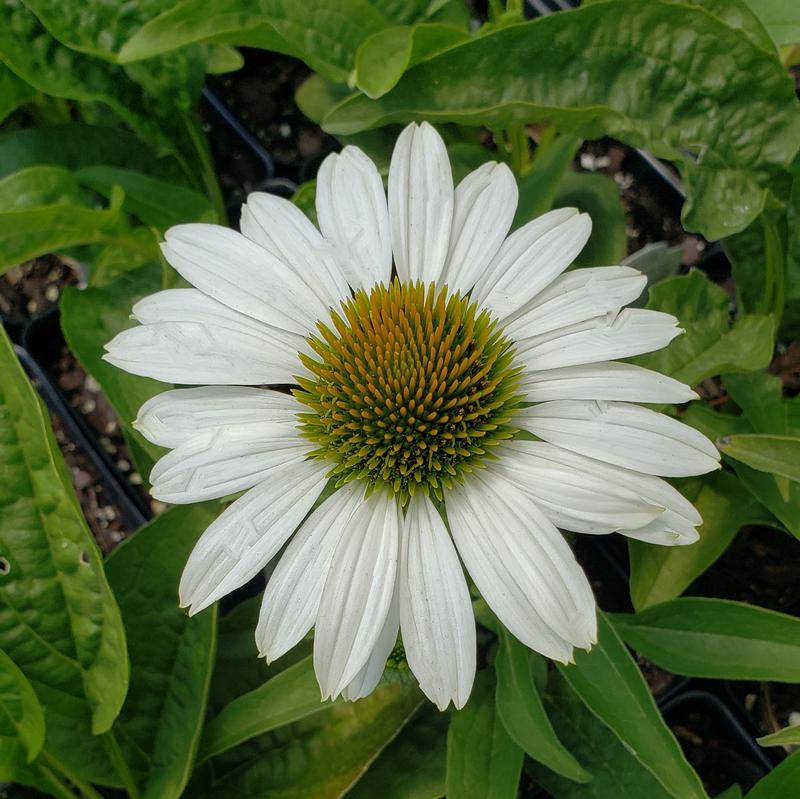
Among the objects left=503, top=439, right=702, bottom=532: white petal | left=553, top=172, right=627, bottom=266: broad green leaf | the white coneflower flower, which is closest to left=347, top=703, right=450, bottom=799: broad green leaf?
the white coneflower flower

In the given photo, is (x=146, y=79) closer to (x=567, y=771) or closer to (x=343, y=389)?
(x=343, y=389)

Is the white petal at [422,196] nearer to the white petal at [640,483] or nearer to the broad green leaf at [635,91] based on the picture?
the broad green leaf at [635,91]

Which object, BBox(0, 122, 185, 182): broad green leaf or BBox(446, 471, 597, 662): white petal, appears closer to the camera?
BBox(446, 471, 597, 662): white petal

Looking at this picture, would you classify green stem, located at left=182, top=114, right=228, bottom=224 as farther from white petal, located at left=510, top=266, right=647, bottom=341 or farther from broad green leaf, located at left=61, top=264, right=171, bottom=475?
white petal, located at left=510, top=266, right=647, bottom=341

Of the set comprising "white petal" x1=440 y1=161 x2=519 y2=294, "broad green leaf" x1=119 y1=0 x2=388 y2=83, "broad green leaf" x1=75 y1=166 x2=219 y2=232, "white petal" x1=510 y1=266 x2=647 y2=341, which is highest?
"broad green leaf" x1=119 y1=0 x2=388 y2=83

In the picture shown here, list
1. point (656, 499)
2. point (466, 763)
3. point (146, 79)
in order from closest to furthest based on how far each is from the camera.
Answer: point (656, 499), point (466, 763), point (146, 79)

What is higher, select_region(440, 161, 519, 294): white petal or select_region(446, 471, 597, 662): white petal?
select_region(440, 161, 519, 294): white petal

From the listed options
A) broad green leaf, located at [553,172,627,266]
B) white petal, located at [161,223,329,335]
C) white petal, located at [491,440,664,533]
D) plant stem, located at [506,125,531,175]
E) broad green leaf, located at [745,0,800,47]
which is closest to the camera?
white petal, located at [491,440,664,533]

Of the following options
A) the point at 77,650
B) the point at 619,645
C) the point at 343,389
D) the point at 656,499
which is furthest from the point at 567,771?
the point at 77,650
